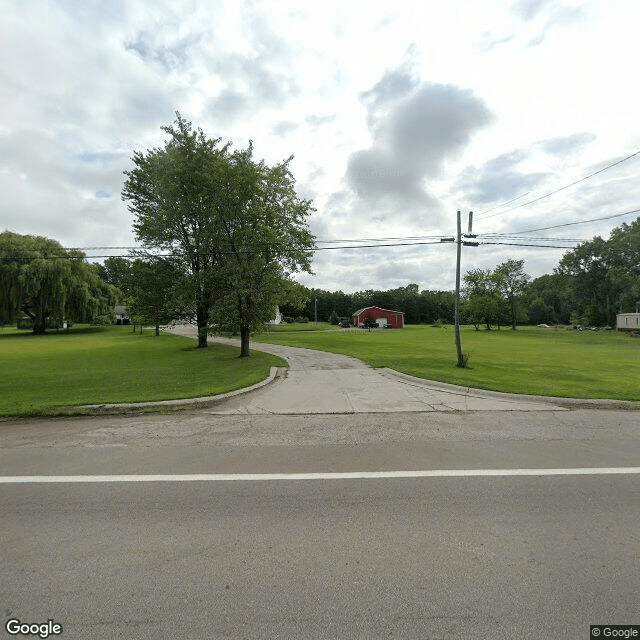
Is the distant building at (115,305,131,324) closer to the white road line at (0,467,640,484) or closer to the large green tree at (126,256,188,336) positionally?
the large green tree at (126,256,188,336)

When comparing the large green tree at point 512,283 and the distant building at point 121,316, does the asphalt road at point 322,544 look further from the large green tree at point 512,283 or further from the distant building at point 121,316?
the distant building at point 121,316

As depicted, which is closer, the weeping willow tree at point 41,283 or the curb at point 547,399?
the curb at point 547,399

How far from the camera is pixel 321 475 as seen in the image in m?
4.30

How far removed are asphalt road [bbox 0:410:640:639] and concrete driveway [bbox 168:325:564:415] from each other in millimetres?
2348

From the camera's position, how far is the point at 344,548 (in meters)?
2.90

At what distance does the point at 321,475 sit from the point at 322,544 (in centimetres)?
134

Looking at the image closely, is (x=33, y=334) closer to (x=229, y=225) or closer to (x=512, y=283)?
(x=229, y=225)

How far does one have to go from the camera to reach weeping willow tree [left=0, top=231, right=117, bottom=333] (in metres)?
39.9

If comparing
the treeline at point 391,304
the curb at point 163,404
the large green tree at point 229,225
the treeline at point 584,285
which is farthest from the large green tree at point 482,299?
the curb at point 163,404

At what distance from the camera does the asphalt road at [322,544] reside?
2.25 meters

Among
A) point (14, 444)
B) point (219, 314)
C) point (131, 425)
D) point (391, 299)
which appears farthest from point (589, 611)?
point (391, 299)

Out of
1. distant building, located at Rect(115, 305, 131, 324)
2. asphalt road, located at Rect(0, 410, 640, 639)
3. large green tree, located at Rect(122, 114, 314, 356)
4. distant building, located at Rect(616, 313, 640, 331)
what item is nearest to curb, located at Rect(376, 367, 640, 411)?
asphalt road, located at Rect(0, 410, 640, 639)

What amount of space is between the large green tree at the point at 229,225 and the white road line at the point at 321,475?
13.1 m

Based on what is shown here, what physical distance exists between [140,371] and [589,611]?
13382 mm
